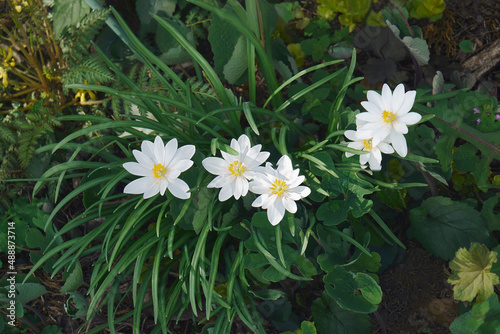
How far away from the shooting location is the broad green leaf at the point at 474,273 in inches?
58.2

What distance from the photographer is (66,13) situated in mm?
1888

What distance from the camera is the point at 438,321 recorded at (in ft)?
5.66

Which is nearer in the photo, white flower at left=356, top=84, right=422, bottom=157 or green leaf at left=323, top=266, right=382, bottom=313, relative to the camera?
white flower at left=356, top=84, right=422, bottom=157

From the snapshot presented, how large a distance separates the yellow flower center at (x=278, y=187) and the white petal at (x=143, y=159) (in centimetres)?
37

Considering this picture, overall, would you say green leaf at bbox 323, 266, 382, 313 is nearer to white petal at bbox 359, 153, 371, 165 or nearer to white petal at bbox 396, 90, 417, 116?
white petal at bbox 359, 153, 371, 165

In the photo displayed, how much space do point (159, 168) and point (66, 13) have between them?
1022 mm

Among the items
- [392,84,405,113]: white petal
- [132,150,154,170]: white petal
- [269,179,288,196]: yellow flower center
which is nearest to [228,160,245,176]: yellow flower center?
[269,179,288,196]: yellow flower center

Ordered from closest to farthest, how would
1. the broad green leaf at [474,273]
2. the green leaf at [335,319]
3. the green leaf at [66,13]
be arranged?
the broad green leaf at [474,273]
the green leaf at [335,319]
the green leaf at [66,13]

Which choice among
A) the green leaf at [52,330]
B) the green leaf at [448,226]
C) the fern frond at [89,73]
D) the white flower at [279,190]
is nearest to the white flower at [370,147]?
the white flower at [279,190]

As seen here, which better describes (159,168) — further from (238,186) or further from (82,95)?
(82,95)

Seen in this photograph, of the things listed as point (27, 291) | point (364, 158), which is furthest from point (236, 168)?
point (27, 291)

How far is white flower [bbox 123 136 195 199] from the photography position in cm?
130

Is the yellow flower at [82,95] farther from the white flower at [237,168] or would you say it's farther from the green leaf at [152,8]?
the white flower at [237,168]

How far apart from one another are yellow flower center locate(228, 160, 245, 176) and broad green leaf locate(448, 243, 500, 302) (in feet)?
2.72
